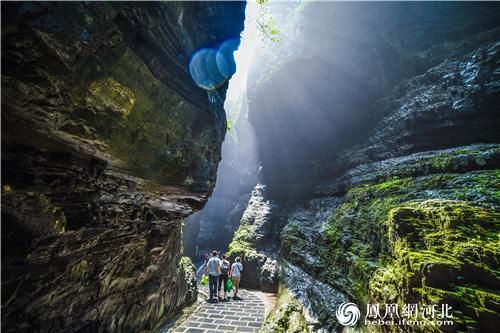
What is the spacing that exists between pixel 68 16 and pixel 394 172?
13.7m

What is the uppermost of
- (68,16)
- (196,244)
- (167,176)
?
(68,16)

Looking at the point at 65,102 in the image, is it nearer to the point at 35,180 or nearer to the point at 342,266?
the point at 35,180

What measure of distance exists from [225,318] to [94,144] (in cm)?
734

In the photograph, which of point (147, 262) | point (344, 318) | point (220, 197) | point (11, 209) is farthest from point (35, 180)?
point (220, 197)

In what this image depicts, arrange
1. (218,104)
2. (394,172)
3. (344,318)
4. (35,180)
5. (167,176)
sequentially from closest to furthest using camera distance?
(35,180) → (167,176) → (344,318) → (218,104) → (394,172)

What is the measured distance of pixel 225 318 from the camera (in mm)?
8211

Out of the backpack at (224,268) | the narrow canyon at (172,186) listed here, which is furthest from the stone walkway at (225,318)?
the backpack at (224,268)

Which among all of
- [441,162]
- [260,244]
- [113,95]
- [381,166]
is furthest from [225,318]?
[381,166]

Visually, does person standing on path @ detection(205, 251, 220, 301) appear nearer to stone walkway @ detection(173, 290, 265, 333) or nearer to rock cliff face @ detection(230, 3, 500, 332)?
stone walkway @ detection(173, 290, 265, 333)

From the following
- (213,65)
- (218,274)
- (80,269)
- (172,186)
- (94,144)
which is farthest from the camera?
(218,274)

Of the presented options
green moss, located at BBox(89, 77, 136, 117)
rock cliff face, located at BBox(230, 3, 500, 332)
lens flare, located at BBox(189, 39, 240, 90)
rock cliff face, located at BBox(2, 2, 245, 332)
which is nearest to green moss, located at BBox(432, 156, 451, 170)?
rock cliff face, located at BBox(230, 3, 500, 332)

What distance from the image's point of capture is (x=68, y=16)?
2809 millimetres

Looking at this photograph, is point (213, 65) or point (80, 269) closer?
point (80, 269)

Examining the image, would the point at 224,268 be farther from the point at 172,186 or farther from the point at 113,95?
the point at 113,95
